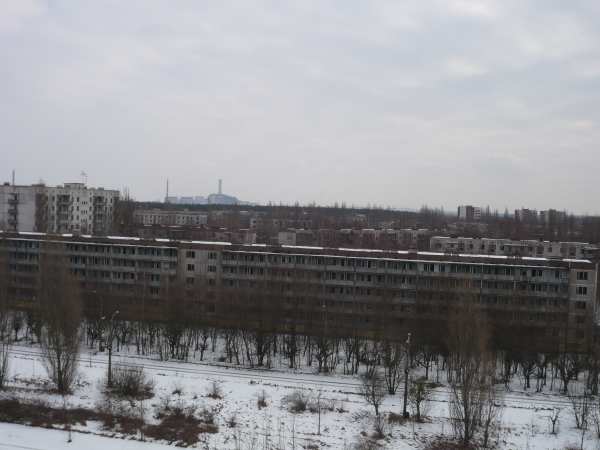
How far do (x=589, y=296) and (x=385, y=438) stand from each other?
19.5 metres

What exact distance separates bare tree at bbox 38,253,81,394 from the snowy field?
76 centimetres

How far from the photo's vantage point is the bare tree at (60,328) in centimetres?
1933

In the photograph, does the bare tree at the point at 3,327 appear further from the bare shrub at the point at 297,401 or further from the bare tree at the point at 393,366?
the bare tree at the point at 393,366

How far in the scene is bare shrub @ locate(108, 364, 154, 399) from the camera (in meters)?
19.4

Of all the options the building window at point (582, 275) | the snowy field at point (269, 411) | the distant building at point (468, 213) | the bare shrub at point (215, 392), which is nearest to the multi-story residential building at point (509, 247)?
the building window at point (582, 275)

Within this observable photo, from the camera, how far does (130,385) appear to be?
1945 centimetres

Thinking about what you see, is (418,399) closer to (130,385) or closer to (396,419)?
(396,419)

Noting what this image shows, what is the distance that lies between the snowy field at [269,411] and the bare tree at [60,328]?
2.49 ft

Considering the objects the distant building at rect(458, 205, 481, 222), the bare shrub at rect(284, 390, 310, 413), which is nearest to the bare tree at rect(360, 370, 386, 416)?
the bare shrub at rect(284, 390, 310, 413)

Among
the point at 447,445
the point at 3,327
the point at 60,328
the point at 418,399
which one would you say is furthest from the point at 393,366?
the point at 3,327

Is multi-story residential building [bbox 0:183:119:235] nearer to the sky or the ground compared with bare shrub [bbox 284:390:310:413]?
nearer to the sky

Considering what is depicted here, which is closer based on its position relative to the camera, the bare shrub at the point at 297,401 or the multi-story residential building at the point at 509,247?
the bare shrub at the point at 297,401

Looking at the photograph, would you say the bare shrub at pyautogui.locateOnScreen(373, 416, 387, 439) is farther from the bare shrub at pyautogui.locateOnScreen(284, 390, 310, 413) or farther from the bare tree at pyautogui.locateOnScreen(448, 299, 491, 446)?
the bare shrub at pyautogui.locateOnScreen(284, 390, 310, 413)

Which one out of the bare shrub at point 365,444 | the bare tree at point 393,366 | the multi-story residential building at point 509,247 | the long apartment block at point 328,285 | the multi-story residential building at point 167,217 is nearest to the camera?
the bare shrub at point 365,444
